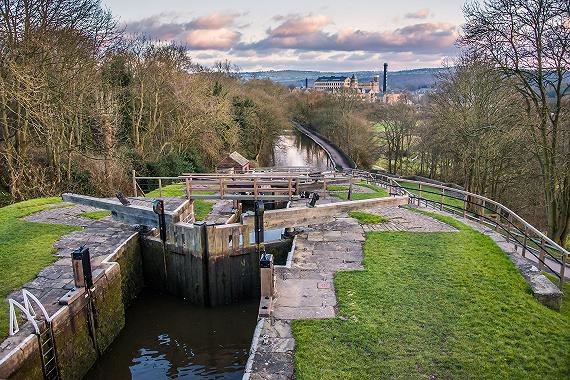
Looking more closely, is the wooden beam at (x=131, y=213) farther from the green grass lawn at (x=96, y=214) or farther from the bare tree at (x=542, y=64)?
the bare tree at (x=542, y=64)

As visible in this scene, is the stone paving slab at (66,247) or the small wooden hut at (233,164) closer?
the stone paving slab at (66,247)

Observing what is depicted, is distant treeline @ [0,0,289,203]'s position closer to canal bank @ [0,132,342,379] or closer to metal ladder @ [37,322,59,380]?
canal bank @ [0,132,342,379]

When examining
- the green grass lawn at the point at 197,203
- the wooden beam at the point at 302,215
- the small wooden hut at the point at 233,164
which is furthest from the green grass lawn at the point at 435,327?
the small wooden hut at the point at 233,164

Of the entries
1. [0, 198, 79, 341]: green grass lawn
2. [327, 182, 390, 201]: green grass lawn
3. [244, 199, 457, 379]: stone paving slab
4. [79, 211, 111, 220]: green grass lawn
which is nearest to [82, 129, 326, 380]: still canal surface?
[244, 199, 457, 379]: stone paving slab

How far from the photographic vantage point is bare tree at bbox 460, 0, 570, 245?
1459 cm

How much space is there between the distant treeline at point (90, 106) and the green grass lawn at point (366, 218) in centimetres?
1288

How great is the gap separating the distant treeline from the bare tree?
17135 millimetres

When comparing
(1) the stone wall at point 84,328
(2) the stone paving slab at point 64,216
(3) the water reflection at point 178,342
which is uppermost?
(2) the stone paving slab at point 64,216

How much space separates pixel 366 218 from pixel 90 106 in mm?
15809

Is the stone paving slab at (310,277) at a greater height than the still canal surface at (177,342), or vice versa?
the stone paving slab at (310,277)

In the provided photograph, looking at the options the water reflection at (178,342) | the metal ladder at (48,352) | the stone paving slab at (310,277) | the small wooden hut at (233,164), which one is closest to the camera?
the stone paving slab at (310,277)

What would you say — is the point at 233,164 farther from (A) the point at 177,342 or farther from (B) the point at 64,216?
(A) the point at 177,342

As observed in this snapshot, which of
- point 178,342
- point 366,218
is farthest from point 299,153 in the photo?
point 178,342

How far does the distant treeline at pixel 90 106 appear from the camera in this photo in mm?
18203
